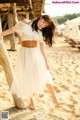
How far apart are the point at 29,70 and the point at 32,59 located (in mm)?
160

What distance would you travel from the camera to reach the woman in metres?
3.57

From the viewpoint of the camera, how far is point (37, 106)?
13.9 ft

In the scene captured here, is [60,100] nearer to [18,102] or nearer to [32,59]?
[18,102]

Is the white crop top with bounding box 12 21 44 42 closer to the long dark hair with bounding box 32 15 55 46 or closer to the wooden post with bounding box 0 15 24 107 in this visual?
the long dark hair with bounding box 32 15 55 46

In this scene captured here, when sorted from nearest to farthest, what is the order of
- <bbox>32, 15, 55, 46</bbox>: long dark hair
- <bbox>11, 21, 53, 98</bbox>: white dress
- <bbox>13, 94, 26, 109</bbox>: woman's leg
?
<bbox>32, 15, 55, 46</bbox>: long dark hair, <bbox>11, 21, 53, 98</bbox>: white dress, <bbox>13, 94, 26, 109</bbox>: woman's leg

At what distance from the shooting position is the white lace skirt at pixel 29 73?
143 inches

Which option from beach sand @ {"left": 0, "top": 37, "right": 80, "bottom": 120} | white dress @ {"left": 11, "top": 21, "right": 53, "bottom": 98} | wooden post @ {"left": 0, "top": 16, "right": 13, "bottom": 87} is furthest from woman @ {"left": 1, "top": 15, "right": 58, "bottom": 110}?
beach sand @ {"left": 0, "top": 37, "right": 80, "bottom": 120}

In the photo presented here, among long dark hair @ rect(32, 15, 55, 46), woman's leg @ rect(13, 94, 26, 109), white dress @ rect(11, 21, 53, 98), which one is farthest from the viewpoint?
woman's leg @ rect(13, 94, 26, 109)

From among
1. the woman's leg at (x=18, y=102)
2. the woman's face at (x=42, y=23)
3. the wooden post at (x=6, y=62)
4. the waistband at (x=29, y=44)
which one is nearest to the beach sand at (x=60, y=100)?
the woman's leg at (x=18, y=102)

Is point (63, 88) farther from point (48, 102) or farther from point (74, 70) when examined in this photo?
point (74, 70)

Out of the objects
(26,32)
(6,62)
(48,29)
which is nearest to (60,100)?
(6,62)

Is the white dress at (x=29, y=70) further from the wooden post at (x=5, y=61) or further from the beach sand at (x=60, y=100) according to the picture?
the beach sand at (x=60, y=100)

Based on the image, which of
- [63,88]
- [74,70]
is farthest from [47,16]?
[74,70]

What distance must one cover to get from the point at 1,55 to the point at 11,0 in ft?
6.33
